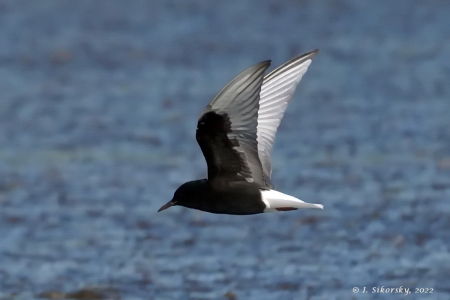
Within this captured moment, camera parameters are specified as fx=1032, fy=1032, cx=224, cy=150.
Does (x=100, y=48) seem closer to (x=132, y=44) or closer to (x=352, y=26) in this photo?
(x=132, y=44)

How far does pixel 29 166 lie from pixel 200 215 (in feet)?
8.43

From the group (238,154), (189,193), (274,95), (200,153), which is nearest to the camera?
(238,154)

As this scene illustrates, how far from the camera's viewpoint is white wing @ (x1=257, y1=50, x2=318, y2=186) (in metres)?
7.08

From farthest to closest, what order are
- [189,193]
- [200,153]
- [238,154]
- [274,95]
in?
Result: [200,153]
[274,95]
[189,193]
[238,154]

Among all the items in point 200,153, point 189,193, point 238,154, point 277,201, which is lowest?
point 277,201

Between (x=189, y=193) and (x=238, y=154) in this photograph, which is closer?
(x=238, y=154)

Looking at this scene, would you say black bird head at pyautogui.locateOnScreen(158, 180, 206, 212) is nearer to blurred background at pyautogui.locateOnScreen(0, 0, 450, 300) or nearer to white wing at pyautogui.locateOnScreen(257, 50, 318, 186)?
white wing at pyautogui.locateOnScreen(257, 50, 318, 186)

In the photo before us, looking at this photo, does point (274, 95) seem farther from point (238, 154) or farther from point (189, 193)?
point (189, 193)

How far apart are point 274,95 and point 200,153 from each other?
15.0ft

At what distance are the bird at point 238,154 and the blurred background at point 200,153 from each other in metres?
1.30

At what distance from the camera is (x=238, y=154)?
643 centimetres

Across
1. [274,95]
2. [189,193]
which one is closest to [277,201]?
[189,193]

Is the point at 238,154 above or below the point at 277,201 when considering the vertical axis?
above

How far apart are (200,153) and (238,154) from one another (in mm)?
5219
